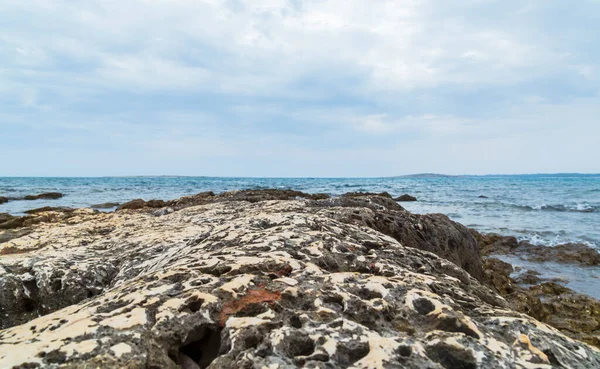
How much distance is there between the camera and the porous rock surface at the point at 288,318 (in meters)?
1.95

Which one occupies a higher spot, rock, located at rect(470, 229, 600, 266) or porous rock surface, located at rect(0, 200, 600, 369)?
porous rock surface, located at rect(0, 200, 600, 369)

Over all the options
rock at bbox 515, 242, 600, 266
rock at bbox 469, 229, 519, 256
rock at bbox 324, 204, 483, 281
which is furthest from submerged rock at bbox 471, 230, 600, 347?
rock at bbox 324, 204, 483, 281

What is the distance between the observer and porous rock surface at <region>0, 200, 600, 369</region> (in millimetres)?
1952

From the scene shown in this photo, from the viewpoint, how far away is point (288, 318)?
7.53 feet

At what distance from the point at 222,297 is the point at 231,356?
0.54 metres

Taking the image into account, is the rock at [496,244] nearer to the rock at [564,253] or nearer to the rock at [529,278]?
the rock at [564,253]

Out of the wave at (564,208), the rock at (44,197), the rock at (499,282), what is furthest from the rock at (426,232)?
the rock at (44,197)

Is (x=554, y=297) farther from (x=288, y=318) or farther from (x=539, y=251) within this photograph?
(x=288, y=318)

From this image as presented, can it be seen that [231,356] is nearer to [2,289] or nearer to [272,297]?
[272,297]

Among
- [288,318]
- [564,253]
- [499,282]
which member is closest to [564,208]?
[564,253]

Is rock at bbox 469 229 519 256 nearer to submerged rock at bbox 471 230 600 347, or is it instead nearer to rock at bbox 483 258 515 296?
submerged rock at bbox 471 230 600 347

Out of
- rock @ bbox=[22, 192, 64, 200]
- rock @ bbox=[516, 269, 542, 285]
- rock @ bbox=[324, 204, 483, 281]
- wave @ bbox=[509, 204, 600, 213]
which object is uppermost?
rock @ bbox=[324, 204, 483, 281]

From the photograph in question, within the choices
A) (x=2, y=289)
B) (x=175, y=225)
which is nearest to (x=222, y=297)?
(x=2, y=289)

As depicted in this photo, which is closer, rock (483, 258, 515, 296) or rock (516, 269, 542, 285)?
rock (483, 258, 515, 296)
